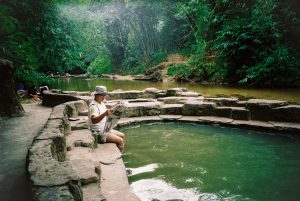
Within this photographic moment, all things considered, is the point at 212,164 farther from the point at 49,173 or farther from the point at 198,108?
the point at 198,108

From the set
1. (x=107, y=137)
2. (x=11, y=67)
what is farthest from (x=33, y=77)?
(x=107, y=137)

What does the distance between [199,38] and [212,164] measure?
1703 centimetres

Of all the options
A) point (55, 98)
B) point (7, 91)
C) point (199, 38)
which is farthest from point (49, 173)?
point (199, 38)

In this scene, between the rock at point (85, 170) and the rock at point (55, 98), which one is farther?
the rock at point (55, 98)

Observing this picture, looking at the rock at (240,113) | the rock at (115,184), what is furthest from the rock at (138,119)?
the rock at (115,184)

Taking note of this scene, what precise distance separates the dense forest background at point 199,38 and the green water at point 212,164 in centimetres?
538

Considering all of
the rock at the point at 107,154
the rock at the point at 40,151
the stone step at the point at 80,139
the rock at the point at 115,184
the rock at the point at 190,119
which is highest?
the rock at the point at 40,151

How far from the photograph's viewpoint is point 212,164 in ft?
18.0

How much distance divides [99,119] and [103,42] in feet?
114

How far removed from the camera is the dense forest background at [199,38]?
10.3 metres

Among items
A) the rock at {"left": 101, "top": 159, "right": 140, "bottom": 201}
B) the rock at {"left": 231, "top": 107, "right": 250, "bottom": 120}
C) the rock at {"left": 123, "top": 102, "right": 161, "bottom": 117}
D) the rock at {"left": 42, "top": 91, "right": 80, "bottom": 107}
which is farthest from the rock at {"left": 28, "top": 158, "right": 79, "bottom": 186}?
the rock at {"left": 42, "top": 91, "right": 80, "bottom": 107}

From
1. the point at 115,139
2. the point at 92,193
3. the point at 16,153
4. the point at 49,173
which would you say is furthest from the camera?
the point at 115,139

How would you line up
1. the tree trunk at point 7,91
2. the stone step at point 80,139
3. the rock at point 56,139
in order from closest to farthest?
the rock at point 56,139, the stone step at point 80,139, the tree trunk at point 7,91

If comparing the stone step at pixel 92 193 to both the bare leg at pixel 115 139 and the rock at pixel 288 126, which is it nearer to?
the bare leg at pixel 115 139
